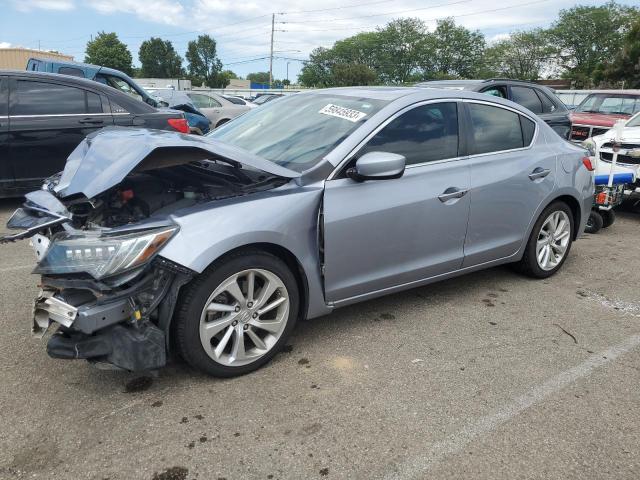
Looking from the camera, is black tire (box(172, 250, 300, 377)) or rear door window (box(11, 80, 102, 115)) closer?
black tire (box(172, 250, 300, 377))

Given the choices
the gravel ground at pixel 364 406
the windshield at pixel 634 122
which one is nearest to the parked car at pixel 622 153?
the windshield at pixel 634 122

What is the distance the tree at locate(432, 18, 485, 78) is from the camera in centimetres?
10125

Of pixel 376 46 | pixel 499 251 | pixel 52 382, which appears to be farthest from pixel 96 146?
pixel 376 46

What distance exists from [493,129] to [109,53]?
277 feet

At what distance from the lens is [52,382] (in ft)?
9.39

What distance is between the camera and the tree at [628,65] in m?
43.5

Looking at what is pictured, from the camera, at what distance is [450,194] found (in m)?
3.67

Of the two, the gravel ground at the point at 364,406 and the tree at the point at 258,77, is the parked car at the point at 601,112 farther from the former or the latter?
the tree at the point at 258,77

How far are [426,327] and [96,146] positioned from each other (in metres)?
2.44

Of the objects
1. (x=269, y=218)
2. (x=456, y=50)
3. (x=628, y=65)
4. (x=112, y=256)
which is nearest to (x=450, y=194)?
(x=269, y=218)

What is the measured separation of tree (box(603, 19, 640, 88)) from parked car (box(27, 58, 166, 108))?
144 feet

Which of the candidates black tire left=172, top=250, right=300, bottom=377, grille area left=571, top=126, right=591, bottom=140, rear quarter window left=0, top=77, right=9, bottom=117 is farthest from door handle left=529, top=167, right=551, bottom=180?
grille area left=571, top=126, right=591, bottom=140

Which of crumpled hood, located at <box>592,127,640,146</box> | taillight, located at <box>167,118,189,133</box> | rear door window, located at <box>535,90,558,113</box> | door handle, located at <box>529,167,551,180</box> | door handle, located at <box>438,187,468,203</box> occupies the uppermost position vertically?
rear door window, located at <box>535,90,558,113</box>

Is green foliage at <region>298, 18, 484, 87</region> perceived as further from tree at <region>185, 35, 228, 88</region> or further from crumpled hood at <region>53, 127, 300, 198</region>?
crumpled hood at <region>53, 127, 300, 198</region>
